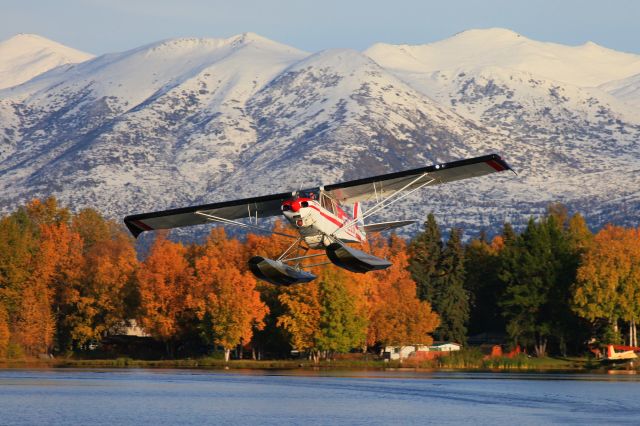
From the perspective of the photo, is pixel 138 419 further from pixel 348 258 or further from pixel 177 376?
pixel 177 376

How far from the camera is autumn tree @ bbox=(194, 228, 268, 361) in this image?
8675 centimetres

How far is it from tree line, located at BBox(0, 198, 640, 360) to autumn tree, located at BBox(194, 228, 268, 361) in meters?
0.09

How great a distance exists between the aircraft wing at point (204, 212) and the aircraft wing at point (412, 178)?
2645 mm

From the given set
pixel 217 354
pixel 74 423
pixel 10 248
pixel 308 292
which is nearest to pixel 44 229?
pixel 10 248

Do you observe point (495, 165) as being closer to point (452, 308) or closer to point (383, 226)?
point (383, 226)

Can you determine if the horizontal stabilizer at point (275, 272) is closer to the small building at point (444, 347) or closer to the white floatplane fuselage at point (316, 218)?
the white floatplane fuselage at point (316, 218)

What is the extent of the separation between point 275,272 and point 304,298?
3935 cm

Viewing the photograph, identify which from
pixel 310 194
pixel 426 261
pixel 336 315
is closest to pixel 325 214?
pixel 310 194

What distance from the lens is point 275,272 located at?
4650 cm

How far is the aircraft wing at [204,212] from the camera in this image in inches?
1960

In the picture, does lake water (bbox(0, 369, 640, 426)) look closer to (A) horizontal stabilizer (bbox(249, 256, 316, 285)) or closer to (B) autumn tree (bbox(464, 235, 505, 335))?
(A) horizontal stabilizer (bbox(249, 256, 316, 285))

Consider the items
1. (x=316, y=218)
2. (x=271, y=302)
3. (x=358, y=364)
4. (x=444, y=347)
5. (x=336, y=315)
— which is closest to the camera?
(x=316, y=218)

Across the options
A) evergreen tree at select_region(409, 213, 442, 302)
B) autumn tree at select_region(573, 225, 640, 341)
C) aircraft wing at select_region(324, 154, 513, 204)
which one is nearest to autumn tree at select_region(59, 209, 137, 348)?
evergreen tree at select_region(409, 213, 442, 302)

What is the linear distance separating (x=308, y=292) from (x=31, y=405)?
36.6 metres
